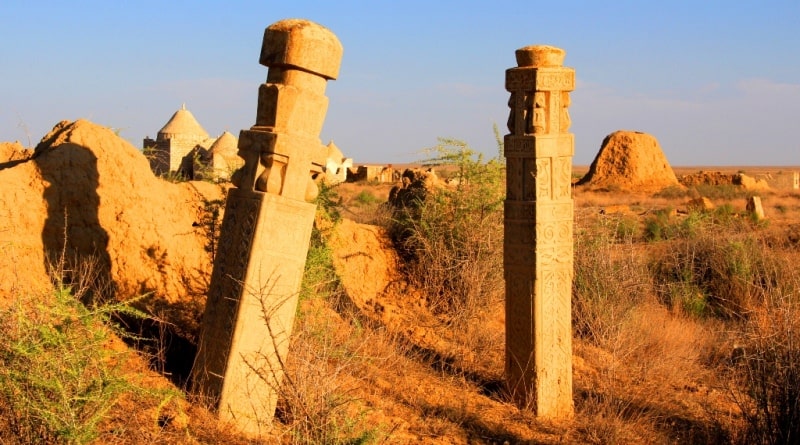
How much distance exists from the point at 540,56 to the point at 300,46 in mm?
2010

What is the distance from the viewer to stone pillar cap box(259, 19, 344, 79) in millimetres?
5473

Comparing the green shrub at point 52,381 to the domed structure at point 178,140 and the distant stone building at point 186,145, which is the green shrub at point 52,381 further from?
the domed structure at point 178,140

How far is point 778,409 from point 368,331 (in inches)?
132

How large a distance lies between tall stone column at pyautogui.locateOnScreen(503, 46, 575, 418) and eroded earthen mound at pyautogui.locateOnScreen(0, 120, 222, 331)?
245cm

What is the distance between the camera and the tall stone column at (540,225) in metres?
6.61

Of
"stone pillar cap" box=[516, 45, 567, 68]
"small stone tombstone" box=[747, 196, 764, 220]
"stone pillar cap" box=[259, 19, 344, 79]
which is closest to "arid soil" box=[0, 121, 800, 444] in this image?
"stone pillar cap" box=[259, 19, 344, 79]

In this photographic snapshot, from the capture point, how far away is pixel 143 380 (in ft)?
18.1

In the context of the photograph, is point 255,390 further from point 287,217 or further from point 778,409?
point 778,409

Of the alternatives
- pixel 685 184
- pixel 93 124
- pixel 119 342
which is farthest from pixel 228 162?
pixel 685 184

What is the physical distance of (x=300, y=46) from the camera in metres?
5.48

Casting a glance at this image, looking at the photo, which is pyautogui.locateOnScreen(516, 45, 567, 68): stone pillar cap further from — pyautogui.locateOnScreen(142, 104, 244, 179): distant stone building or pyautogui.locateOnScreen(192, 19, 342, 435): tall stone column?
pyautogui.locateOnScreen(142, 104, 244, 179): distant stone building

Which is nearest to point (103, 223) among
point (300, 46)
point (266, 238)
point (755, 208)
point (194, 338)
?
point (194, 338)

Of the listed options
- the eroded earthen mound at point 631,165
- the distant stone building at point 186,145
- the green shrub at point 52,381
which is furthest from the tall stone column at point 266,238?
the eroded earthen mound at point 631,165

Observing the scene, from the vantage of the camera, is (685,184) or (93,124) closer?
(93,124)
